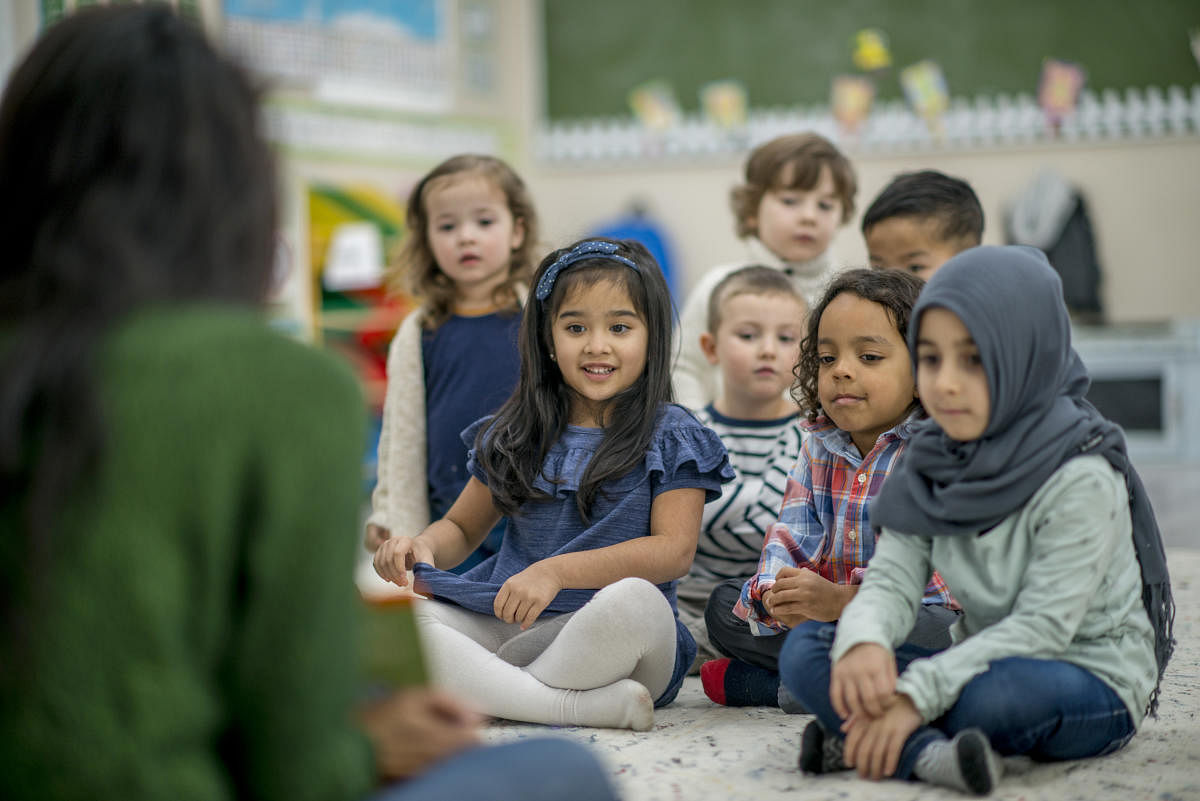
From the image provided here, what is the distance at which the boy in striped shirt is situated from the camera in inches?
84.4

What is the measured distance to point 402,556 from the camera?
192 cm

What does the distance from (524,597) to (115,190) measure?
101 centimetres

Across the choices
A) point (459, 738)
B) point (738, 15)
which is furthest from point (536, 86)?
point (459, 738)

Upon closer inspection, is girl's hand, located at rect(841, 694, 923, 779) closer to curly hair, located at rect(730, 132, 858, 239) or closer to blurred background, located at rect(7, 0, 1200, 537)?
curly hair, located at rect(730, 132, 858, 239)

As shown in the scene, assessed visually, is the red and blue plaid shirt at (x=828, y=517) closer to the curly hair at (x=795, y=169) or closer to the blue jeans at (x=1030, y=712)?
the blue jeans at (x=1030, y=712)

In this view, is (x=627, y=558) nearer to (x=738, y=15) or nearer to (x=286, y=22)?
(x=286, y=22)

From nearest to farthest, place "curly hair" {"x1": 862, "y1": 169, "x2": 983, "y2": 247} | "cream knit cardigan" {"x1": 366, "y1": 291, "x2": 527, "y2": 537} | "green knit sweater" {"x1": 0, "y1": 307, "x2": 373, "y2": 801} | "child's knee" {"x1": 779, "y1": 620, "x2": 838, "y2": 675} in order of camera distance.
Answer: "green knit sweater" {"x1": 0, "y1": 307, "x2": 373, "y2": 801} → "child's knee" {"x1": 779, "y1": 620, "x2": 838, "y2": 675} → "curly hair" {"x1": 862, "y1": 169, "x2": 983, "y2": 247} → "cream knit cardigan" {"x1": 366, "y1": 291, "x2": 527, "y2": 537}

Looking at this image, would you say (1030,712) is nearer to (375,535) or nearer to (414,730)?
(414,730)

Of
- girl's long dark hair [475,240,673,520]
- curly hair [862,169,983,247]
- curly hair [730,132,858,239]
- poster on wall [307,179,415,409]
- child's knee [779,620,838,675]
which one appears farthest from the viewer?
poster on wall [307,179,415,409]

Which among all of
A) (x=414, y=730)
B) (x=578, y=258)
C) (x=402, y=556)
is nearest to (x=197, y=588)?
(x=414, y=730)

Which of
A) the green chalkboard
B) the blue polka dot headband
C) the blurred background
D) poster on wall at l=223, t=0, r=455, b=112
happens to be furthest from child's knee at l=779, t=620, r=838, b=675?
the green chalkboard

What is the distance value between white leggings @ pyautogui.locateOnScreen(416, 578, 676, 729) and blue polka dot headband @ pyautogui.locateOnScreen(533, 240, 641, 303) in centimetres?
54

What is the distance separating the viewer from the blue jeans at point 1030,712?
135 centimetres

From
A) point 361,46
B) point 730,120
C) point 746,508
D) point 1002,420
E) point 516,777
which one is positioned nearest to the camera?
point 516,777
